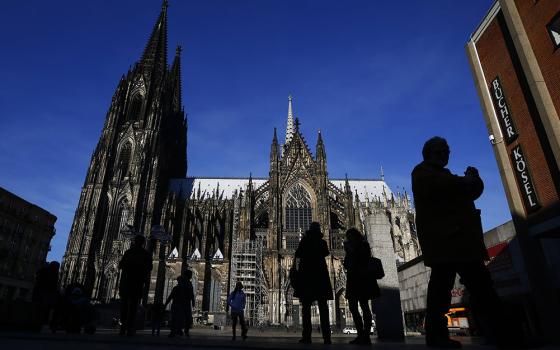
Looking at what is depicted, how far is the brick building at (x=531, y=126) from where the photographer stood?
12.0 meters

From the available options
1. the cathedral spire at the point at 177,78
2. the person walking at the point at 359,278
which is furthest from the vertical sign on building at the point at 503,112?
the cathedral spire at the point at 177,78

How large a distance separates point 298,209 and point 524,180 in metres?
24.4

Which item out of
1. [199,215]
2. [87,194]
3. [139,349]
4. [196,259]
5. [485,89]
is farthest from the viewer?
[199,215]

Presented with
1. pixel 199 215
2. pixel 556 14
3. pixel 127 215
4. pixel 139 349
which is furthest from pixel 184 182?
pixel 139 349

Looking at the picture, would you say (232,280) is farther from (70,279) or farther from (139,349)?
(139,349)

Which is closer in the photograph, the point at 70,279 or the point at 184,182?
the point at 70,279

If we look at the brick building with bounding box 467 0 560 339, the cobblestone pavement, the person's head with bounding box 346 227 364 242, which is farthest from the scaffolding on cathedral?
the cobblestone pavement

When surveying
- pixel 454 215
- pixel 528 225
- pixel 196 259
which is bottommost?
pixel 454 215

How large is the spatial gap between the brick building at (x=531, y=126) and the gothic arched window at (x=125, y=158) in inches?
1467

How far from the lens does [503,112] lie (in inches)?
575

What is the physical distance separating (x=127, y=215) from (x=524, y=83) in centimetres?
3583

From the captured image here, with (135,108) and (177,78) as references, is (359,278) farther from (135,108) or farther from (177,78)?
(177,78)

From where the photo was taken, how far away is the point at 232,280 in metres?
30.5

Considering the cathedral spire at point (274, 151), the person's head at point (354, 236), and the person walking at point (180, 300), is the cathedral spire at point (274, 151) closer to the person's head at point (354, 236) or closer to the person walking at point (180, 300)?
the person walking at point (180, 300)
